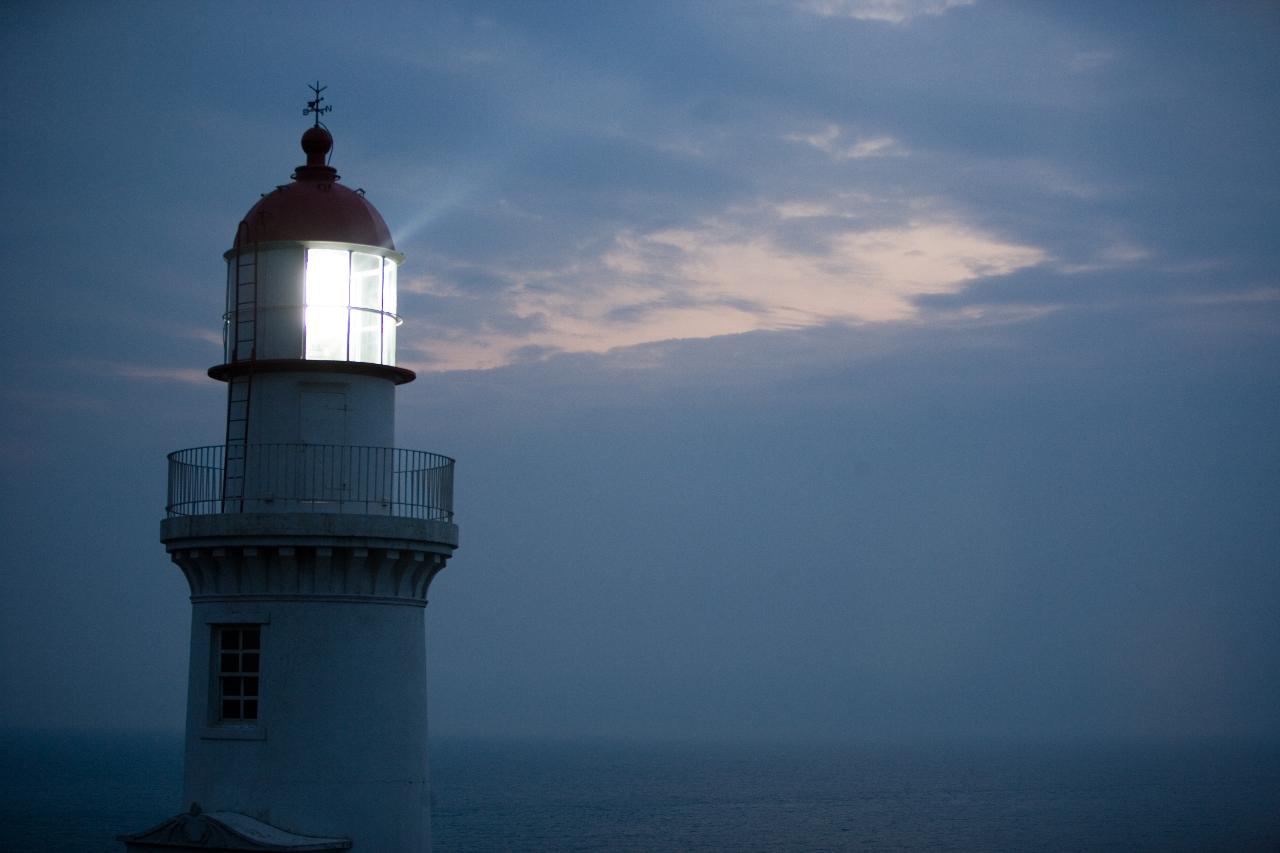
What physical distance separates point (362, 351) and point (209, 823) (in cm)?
448

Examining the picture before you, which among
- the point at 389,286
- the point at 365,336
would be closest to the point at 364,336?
the point at 365,336

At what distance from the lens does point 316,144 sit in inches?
589

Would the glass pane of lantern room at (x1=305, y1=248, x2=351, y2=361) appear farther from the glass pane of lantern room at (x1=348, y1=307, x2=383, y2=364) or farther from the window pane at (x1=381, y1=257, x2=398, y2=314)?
the window pane at (x1=381, y1=257, x2=398, y2=314)

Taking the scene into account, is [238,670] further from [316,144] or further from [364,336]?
[316,144]

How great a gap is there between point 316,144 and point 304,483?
3417mm

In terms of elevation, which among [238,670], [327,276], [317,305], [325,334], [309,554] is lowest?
[238,670]

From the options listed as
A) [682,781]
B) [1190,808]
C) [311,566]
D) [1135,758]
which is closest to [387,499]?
[311,566]

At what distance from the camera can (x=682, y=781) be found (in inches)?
5236

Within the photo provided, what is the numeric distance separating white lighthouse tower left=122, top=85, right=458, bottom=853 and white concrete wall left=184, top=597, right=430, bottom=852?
14mm

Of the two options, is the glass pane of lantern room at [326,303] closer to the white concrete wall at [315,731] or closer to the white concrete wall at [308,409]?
the white concrete wall at [308,409]

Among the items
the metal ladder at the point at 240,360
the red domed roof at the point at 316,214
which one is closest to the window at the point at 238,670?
the metal ladder at the point at 240,360

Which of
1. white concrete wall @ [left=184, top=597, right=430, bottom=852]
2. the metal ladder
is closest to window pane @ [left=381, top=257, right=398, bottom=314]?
the metal ladder

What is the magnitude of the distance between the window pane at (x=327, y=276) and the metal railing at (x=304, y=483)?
1.39 meters

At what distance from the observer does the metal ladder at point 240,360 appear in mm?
14242
